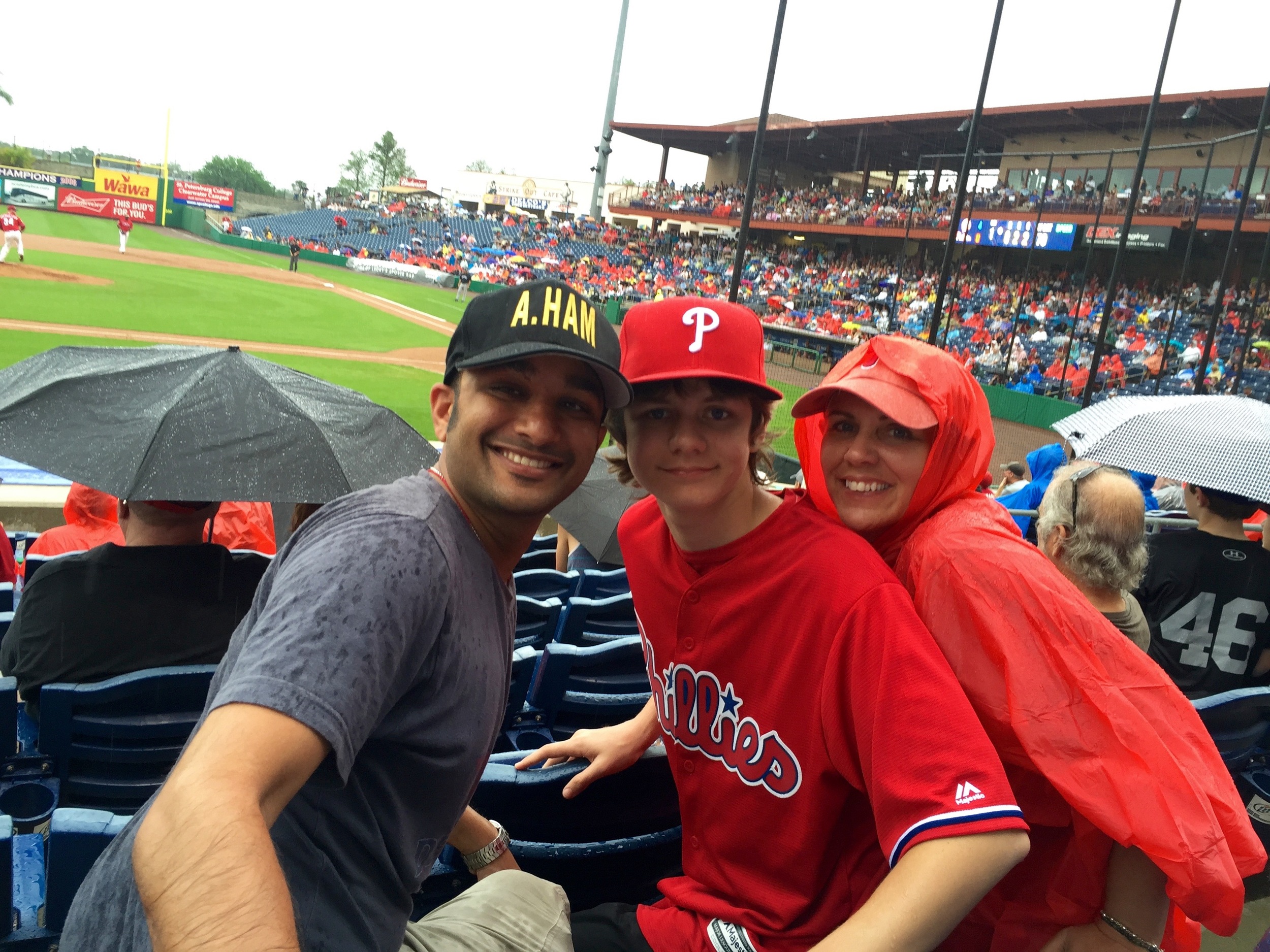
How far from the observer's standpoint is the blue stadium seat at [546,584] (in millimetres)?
4645

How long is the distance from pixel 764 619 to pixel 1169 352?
24.8 metres

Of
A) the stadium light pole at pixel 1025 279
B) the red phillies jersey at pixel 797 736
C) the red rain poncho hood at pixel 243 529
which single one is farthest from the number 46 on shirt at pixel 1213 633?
the stadium light pole at pixel 1025 279

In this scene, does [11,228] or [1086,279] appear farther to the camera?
[11,228]

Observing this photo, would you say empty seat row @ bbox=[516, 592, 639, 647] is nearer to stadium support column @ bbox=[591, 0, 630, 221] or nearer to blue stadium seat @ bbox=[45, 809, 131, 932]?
blue stadium seat @ bbox=[45, 809, 131, 932]

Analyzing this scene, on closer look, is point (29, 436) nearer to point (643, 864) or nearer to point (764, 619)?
point (643, 864)

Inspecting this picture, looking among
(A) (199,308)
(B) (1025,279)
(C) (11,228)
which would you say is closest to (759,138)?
(B) (1025,279)

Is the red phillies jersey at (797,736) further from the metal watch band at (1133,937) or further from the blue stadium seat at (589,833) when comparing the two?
the metal watch band at (1133,937)

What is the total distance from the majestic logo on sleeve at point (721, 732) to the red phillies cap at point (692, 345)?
1.99 feet

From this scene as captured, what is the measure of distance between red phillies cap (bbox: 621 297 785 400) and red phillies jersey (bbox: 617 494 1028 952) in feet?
1.07

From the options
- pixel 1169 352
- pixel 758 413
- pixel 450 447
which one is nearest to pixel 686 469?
pixel 758 413

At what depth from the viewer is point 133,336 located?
596 inches

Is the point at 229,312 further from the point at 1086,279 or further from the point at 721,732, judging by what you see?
the point at 721,732

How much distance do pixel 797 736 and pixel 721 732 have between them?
Answer: 7.4 inches

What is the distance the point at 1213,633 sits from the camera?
337cm
